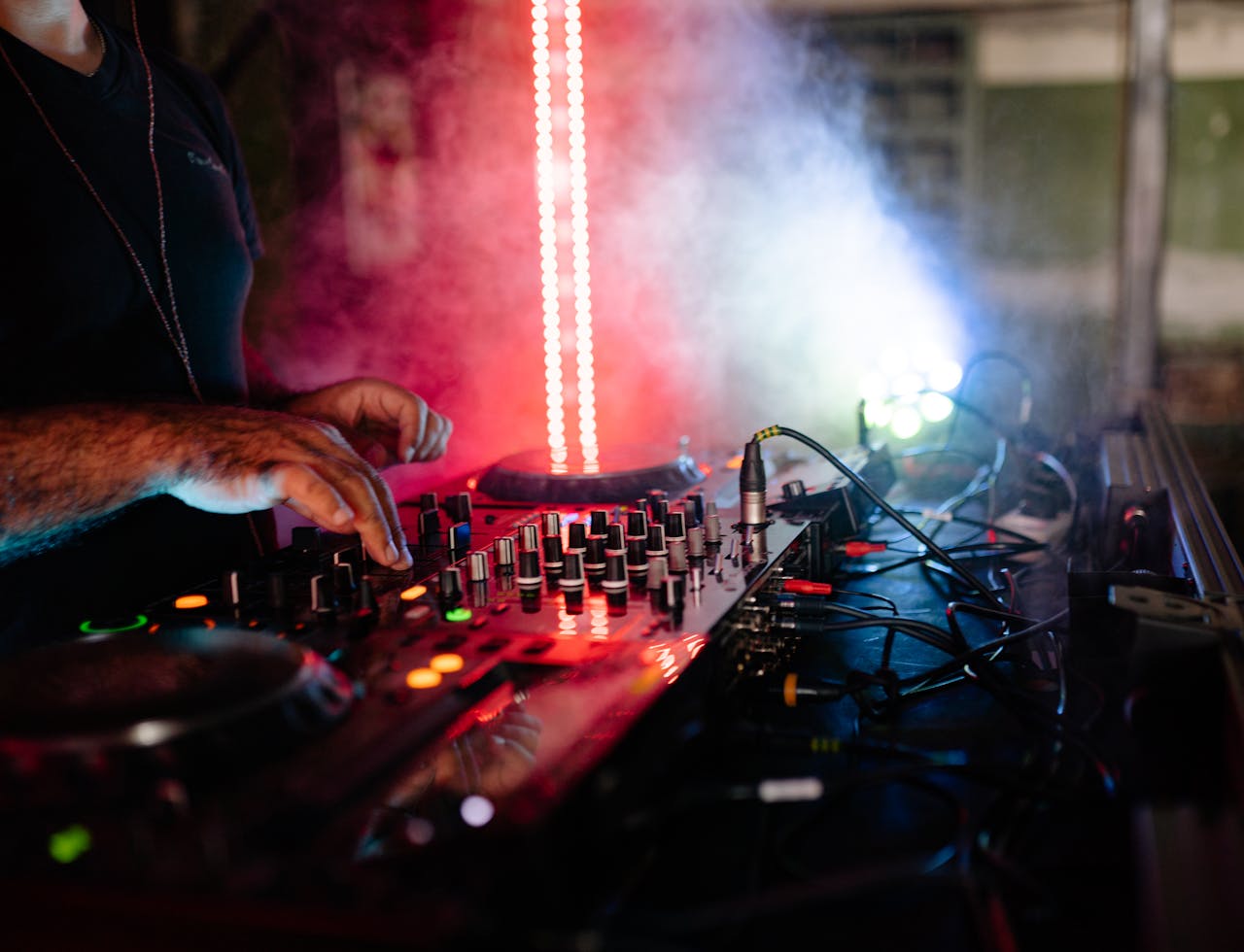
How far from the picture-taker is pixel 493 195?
296 cm

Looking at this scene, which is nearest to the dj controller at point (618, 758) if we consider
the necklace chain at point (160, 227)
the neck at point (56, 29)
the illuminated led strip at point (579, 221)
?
the necklace chain at point (160, 227)

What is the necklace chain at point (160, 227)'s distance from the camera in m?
1.30

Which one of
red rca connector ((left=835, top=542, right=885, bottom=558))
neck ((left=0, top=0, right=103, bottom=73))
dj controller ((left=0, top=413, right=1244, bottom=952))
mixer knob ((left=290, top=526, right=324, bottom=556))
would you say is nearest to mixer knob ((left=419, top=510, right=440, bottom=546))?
dj controller ((left=0, top=413, right=1244, bottom=952))

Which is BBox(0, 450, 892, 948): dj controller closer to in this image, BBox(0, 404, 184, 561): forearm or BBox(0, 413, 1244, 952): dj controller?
BBox(0, 413, 1244, 952): dj controller

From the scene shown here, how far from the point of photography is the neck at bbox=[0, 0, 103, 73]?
130 cm

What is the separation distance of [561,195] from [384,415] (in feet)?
4.77

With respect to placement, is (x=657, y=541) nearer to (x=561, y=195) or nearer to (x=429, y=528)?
(x=429, y=528)

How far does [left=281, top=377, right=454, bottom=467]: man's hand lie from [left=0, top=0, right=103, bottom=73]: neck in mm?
549

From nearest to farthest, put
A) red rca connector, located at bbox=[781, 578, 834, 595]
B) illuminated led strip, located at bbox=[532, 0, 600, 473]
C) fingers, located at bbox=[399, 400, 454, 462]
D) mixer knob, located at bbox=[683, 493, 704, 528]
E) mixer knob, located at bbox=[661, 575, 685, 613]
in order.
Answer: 1. mixer knob, located at bbox=[661, 575, 685, 613]
2. red rca connector, located at bbox=[781, 578, 834, 595]
3. mixer knob, located at bbox=[683, 493, 704, 528]
4. fingers, located at bbox=[399, 400, 454, 462]
5. illuminated led strip, located at bbox=[532, 0, 600, 473]

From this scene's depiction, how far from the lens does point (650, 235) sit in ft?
9.68

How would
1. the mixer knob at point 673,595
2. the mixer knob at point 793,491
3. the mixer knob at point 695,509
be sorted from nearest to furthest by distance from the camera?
the mixer knob at point 673,595 < the mixer knob at point 695,509 < the mixer knob at point 793,491

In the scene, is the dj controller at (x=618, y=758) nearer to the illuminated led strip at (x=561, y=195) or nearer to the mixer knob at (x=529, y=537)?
the mixer knob at (x=529, y=537)

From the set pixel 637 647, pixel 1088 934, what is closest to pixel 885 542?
pixel 637 647

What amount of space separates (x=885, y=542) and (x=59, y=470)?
1.11 meters
